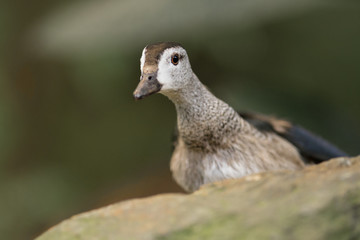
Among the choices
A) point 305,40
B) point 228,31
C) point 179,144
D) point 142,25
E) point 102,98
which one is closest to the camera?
point 179,144

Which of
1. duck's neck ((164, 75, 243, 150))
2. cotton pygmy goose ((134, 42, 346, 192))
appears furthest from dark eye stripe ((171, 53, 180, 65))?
duck's neck ((164, 75, 243, 150))

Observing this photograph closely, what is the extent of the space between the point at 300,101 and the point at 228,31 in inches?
20.3

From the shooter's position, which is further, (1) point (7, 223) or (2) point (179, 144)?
(1) point (7, 223)

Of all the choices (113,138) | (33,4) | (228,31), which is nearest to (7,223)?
(113,138)

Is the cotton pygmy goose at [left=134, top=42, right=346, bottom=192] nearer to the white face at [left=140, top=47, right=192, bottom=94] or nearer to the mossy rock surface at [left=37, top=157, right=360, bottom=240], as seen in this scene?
the white face at [left=140, top=47, right=192, bottom=94]

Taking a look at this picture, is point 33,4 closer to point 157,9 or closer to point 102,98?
point 102,98

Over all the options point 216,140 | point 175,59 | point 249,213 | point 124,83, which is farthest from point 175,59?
point 124,83

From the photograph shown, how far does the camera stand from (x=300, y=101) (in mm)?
2721

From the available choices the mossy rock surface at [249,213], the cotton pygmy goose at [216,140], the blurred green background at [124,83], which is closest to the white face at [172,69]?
the cotton pygmy goose at [216,140]

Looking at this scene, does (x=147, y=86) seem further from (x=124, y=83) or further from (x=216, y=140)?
(x=124, y=83)

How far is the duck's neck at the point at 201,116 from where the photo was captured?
5.29 feet

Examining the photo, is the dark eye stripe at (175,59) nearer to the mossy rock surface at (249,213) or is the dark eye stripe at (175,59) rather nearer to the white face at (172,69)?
the white face at (172,69)

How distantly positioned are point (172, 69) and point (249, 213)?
0.56 metres

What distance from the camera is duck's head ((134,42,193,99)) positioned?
4.42ft
